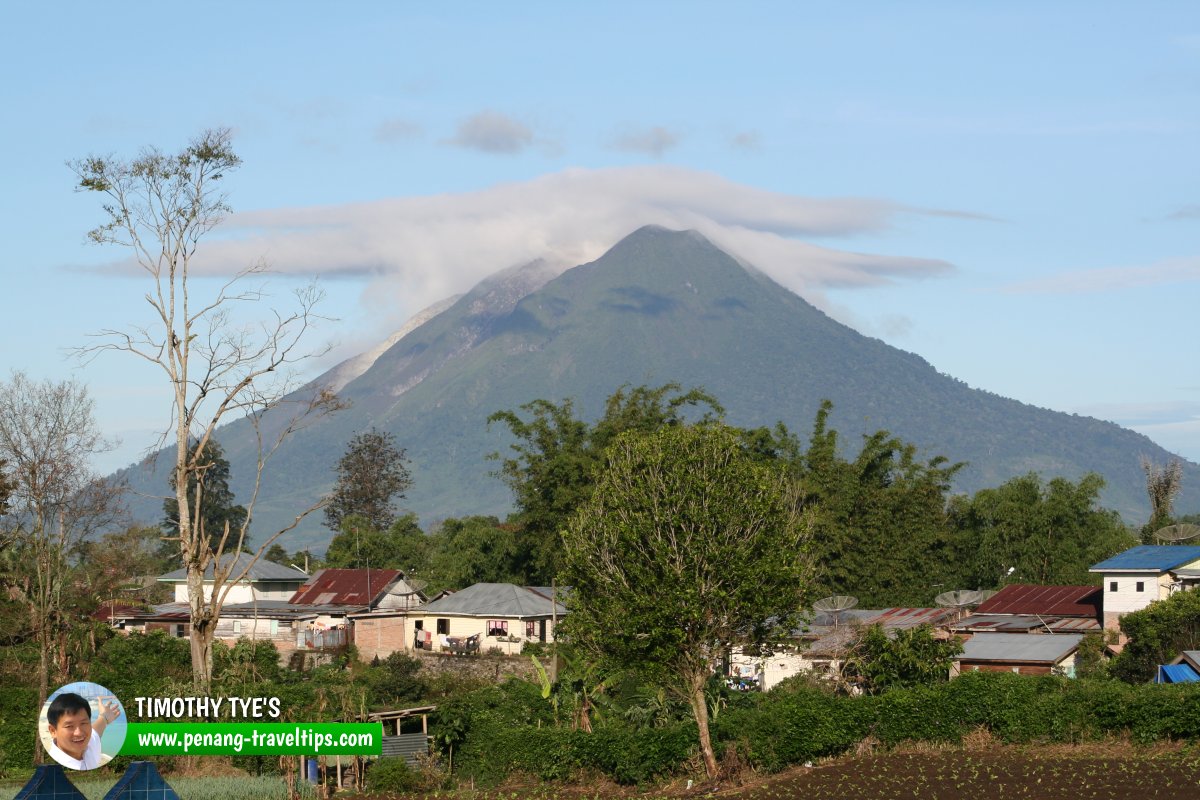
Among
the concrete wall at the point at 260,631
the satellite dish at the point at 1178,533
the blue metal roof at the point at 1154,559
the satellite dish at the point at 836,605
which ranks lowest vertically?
the concrete wall at the point at 260,631

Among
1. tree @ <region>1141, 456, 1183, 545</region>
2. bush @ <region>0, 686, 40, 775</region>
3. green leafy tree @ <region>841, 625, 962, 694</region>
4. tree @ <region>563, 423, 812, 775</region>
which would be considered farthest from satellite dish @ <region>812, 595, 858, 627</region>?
bush @ <region>0, 686, 40, 775</region>

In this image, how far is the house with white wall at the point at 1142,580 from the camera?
5912 cm

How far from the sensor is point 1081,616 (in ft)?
207

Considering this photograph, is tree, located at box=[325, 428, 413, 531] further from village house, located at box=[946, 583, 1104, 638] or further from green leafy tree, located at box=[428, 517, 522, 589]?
village house, located at box=[946, 583, 1104, 638]

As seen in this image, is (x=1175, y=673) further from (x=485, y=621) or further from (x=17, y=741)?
(x=485, y=621)

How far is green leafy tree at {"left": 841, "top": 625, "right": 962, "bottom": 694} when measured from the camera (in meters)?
43.1

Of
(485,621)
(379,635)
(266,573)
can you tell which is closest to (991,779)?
(485,621)

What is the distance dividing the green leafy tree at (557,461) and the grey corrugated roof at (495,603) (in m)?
4.26

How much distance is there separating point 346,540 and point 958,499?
50.6 m

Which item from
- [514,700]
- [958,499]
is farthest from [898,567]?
[514,700]

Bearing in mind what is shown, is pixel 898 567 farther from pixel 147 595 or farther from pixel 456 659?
pixel 147 595

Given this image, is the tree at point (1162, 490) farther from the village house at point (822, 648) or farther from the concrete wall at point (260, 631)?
the concrete wall at point (260, 631)

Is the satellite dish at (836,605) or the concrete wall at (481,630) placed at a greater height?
the satellite dish at (836,605)

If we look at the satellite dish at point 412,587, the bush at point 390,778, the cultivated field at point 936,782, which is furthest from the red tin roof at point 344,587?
the cultivated field at point 936,782
